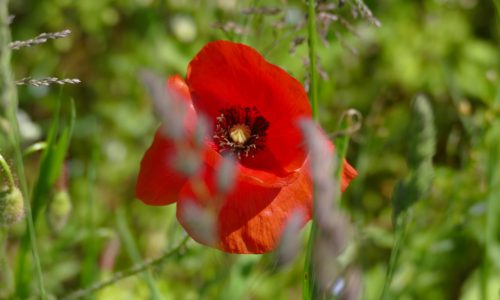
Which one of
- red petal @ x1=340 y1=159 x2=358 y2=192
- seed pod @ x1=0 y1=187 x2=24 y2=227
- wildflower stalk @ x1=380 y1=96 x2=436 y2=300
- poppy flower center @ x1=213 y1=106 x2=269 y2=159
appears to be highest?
wildflower stalk @ x1=380 y1=96 x2=436 y2=300

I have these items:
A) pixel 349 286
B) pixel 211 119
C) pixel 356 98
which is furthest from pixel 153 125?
pixel 349 286

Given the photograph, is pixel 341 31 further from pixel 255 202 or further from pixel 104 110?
pixel 255 202

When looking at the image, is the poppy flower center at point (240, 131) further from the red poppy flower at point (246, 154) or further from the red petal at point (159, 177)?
the red petal at point (159, 177)

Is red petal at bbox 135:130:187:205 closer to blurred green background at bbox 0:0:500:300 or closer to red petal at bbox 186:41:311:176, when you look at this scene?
red petal at bbox 186:41:311:176

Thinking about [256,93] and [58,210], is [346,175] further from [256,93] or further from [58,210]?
[58,210]

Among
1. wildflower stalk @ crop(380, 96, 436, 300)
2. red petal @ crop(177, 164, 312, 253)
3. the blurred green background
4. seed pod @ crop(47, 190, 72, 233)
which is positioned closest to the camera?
wildflower stalk @ crop(380, 96, 436, 300)

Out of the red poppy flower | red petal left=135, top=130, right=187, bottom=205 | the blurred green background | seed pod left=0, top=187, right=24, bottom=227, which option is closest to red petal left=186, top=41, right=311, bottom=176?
the red poppy flower
